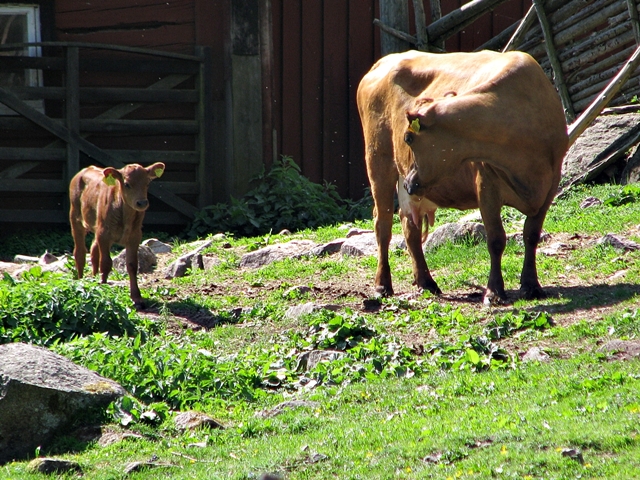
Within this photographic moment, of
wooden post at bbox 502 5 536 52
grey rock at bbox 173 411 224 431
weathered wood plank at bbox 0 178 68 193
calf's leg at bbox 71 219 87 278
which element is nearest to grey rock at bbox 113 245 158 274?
calf's leg at bbox 71 219 87 278

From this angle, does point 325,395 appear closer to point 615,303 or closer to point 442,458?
point 442,458

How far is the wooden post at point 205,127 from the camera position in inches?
579

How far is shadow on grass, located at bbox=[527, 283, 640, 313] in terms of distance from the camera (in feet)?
25.2

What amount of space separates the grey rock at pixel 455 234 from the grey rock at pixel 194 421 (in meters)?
5.19

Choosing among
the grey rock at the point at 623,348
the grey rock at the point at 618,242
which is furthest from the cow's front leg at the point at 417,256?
the grey rock at the point at 623,348

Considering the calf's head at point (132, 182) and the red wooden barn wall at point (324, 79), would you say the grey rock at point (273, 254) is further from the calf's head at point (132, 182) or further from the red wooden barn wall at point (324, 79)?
the red wooden barn wall at point (324, 79)

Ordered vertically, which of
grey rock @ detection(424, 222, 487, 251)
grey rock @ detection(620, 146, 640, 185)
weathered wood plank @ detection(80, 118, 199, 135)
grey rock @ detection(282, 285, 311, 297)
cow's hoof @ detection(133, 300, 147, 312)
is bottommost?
cow's hoof @ detection(133, 300, 147, 312)

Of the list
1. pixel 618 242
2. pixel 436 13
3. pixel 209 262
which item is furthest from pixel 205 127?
pixel 618 242

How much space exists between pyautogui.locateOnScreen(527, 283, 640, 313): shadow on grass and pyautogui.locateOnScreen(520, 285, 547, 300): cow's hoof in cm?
Result: 7

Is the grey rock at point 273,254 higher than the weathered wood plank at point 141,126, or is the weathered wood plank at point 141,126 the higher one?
the weathered wood plank at point 141,126

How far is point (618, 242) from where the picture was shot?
30.3ft

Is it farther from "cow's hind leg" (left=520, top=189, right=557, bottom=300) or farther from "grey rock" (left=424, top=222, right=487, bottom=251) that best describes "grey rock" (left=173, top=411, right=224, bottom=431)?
"grey rock" (left=424, top=222, right=487, bottom=251)

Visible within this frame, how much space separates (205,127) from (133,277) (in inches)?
218

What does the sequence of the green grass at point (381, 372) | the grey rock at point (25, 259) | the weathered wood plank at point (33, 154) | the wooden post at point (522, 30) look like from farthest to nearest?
the weathered wood plank at point (33, 154)
the wooden post at point (522, 30)
the grey rock at point (25, 259)
the green grass at point (381, 372)
